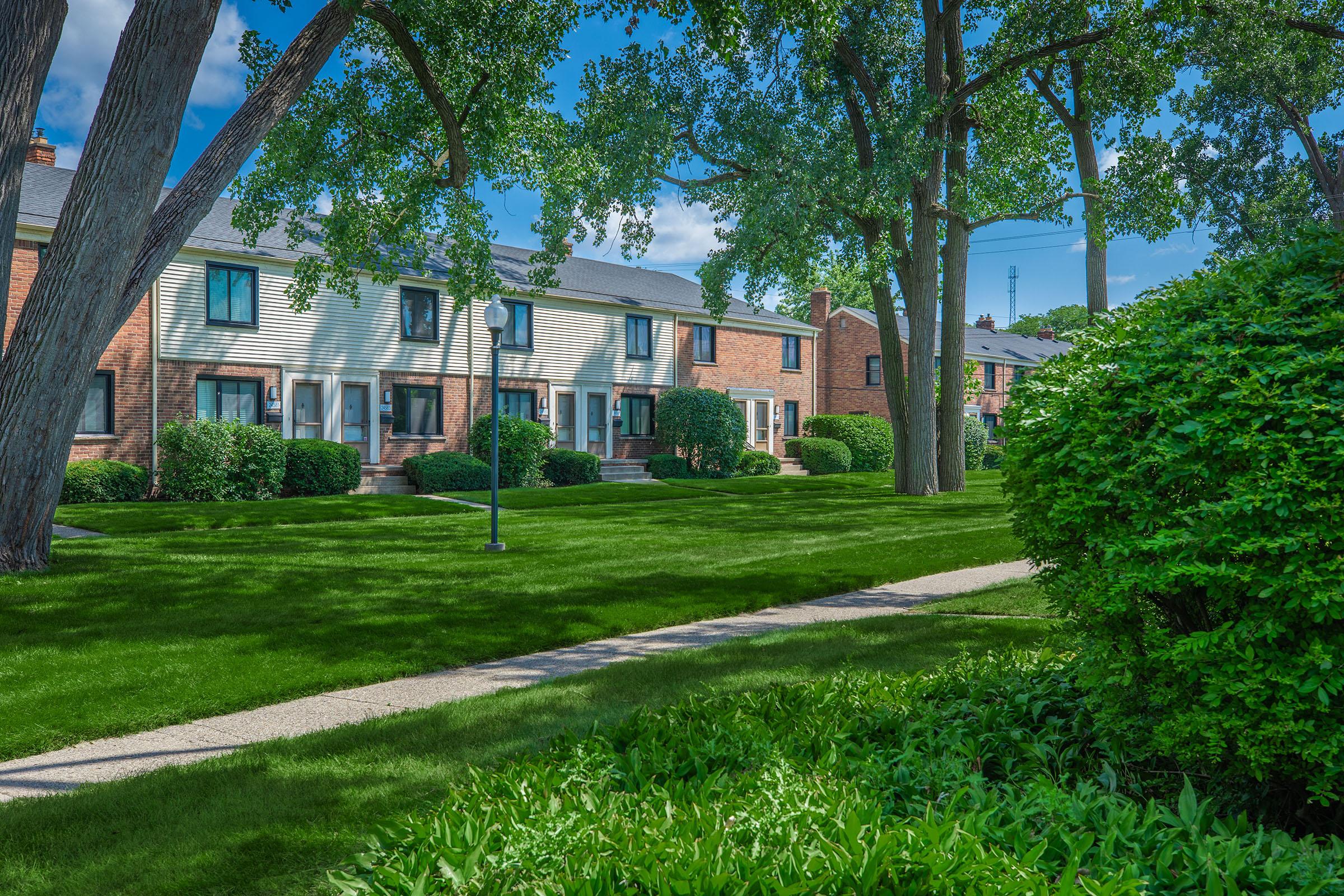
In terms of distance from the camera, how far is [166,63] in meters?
9.59

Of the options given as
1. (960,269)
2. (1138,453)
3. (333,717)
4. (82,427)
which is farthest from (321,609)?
(960,269)

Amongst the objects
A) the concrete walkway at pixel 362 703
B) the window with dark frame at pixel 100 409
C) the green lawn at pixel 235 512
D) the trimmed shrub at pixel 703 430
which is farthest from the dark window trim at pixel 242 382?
the concrete walkway at pixel 362 703

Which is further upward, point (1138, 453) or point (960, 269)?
point (960, 269)

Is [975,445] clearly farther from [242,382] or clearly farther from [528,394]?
[242,382]

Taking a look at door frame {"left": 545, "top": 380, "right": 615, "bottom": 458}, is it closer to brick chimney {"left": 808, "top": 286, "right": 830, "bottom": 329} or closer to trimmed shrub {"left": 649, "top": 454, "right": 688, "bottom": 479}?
trimmed shrub {"left": 649, "top": 454, "right": 688, "bottom": 479}

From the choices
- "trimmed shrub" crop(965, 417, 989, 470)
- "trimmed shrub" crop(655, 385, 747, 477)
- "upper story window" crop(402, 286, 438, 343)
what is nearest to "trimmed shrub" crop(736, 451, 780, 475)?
"trimmed shrub" crop(655, 385, 747, 477)

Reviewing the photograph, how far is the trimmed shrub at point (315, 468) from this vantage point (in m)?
21.7

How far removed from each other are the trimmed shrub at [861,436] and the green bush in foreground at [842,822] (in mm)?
31500

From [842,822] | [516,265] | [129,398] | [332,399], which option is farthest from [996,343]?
[842,822]

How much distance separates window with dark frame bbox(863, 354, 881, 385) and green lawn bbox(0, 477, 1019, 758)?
27.1m

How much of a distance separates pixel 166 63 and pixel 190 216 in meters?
1.66

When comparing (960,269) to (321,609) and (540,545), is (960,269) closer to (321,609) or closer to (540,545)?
(540,545)

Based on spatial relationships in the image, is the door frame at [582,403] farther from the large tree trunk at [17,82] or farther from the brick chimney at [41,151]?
the large tree trunk at [17,82]

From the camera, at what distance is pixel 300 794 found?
13.4 ft
